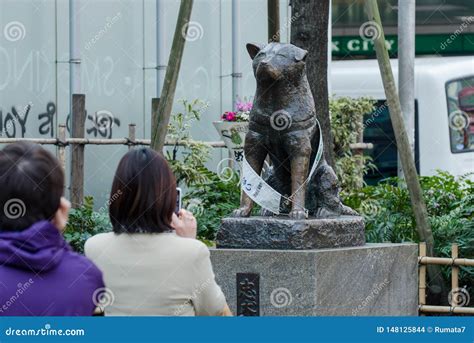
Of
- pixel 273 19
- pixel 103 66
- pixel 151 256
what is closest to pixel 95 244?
pixel 151 256

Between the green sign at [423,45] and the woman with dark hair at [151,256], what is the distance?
19306 millimetres

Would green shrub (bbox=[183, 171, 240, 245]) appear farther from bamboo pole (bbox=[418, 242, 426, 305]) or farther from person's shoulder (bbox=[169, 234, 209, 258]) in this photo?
person's shoulder (bbox=[169, 234, 209, 258])

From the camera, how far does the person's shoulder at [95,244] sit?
405 centimetres

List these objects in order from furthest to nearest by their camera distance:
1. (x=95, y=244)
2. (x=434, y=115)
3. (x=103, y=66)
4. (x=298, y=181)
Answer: (x=434, y=115)
(x=103, y=66)
(x=298, y=181)
(x=95, y=244)

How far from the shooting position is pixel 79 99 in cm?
1219

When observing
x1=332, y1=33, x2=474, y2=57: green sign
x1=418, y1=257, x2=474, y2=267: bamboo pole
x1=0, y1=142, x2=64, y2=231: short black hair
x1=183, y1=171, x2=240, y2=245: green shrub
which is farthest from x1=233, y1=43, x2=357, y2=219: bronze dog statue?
x1=332, y1=33, x2=474, y2=57: green sign

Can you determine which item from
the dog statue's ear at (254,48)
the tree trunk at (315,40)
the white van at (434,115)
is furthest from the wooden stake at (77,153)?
the white van at (434,115)

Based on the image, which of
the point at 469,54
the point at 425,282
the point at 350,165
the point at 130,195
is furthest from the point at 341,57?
the point at 130,195

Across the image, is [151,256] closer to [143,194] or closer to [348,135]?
[143,194]

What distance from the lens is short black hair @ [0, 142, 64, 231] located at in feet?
11.2

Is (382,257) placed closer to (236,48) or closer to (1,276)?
(1,276)

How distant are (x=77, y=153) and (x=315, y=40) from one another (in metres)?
3.52

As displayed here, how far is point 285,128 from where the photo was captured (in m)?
6.99

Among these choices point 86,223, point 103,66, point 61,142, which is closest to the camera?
point 86,223
